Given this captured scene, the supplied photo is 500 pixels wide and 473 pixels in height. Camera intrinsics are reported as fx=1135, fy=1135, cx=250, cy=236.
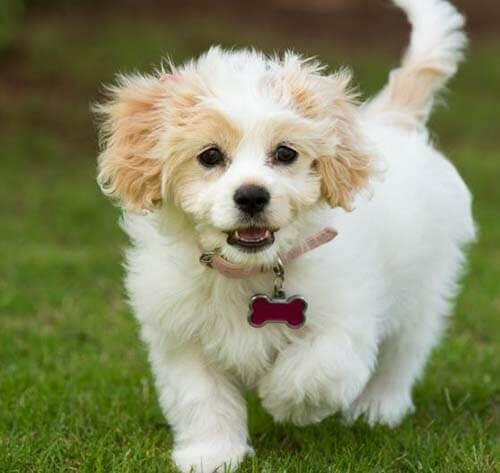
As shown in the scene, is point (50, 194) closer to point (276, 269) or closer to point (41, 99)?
point (41, 99)

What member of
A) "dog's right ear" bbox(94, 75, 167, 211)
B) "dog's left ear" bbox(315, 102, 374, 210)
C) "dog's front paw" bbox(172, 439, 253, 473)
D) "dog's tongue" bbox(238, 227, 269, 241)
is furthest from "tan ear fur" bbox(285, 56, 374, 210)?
"dog's front paw" bbox(172, 439, 253, 473)

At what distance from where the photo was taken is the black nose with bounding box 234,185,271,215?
4.00 m

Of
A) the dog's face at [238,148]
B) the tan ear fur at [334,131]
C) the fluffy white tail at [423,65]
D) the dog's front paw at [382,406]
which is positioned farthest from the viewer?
the fluffy white tail at [423,65]

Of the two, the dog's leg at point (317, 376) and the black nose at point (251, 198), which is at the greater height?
the black nose at point (251, 198)

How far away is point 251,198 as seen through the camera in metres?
4.00

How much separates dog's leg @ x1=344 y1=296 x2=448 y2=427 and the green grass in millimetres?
168

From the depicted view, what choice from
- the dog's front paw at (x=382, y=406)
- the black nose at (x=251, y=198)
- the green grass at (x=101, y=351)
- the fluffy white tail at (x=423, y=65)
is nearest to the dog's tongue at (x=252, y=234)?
the black nose at (x=251, y=198)

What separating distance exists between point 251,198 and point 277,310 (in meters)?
0.59

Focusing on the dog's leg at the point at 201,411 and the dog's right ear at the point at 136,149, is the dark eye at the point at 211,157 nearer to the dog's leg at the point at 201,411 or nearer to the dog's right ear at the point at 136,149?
the dog's right ear at the point at 136,149

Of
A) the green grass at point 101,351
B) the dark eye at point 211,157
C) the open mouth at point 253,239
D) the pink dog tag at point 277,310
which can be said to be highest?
the dark eye at point 211,157

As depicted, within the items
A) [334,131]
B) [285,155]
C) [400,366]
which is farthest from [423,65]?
[285,155]

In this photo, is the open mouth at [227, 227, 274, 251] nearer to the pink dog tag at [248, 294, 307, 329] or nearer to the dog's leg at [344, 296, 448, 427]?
the pink dog tag at [248, 294, 307, 329]

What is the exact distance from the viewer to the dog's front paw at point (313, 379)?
443 cm

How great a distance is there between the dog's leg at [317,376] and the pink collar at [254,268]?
33 cm
